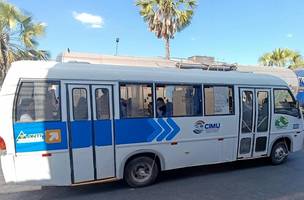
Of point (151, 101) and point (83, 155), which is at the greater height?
point (151, 101)

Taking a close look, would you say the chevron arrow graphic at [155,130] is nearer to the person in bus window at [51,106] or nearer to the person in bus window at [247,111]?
the person in bus window at [51,106]

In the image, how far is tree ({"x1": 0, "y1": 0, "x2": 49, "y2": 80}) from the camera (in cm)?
1697

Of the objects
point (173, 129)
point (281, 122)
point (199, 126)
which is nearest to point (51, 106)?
point (173, 129)

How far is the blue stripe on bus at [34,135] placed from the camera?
20.9ft

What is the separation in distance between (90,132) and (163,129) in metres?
1.65

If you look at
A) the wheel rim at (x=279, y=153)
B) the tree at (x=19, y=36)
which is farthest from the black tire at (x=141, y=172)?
the tree at (x=19, y=36)

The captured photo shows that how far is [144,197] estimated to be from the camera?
6848 millimetres

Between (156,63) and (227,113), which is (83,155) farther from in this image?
(156,63)

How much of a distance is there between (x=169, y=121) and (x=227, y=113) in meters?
1.69

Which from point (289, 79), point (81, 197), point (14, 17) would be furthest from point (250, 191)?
point (289, 79)

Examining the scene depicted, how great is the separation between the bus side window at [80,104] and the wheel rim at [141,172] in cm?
159

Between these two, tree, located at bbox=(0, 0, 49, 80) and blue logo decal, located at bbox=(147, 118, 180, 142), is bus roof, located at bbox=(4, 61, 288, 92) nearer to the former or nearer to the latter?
blue logo decal, located at bbox=(147, 118, 180, 142)

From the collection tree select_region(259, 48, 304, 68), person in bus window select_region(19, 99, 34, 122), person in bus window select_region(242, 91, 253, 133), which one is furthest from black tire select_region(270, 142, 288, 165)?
tree select_region(259, 48, 304, 68)

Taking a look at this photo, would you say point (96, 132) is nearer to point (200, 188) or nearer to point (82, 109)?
point (82, 109)
